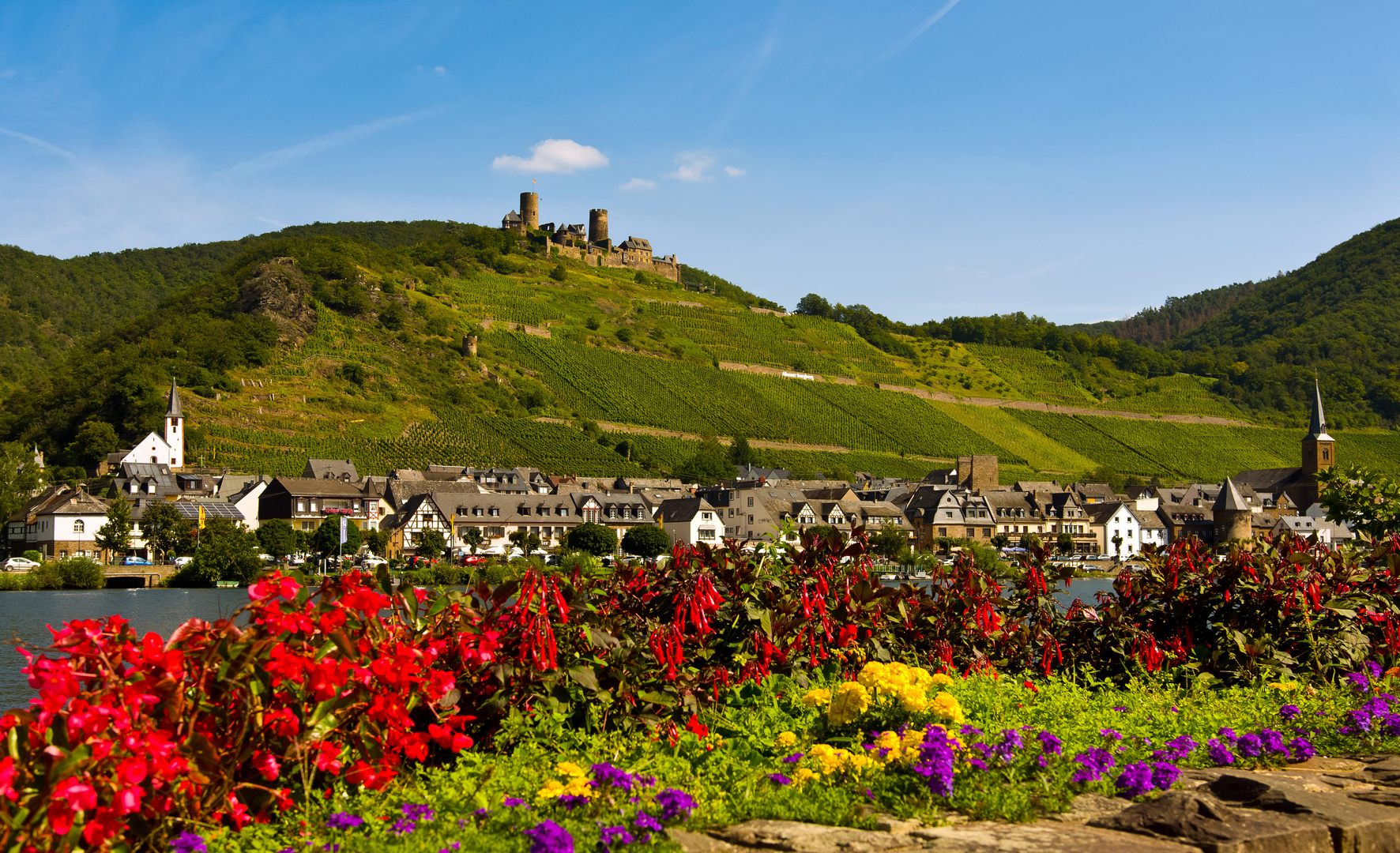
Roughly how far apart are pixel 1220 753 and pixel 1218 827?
1.71 metres

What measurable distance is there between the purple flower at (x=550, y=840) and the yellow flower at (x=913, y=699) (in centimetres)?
254

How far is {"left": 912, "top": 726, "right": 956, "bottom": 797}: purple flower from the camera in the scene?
4.73m

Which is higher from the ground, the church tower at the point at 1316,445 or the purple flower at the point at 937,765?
the church tower at the point at 1316,445

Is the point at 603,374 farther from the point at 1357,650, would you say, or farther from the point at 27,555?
the point at 1357,650

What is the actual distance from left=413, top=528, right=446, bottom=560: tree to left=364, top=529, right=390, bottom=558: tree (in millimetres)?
2598

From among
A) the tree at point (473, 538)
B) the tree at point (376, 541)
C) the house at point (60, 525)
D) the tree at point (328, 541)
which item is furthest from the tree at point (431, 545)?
the house at point (60, 525)

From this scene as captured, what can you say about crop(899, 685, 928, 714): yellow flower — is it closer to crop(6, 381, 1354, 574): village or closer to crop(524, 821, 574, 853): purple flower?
crop(524, 821, 574, 853): purple flower

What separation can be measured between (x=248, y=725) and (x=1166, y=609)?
6990 millimetres

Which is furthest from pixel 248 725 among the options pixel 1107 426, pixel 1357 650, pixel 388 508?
pixel 1107 426

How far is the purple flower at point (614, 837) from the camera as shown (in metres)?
4.03

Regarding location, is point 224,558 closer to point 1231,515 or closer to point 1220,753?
point 1220,753

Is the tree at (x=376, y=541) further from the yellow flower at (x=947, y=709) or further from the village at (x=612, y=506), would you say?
the yellow flower at (x=947, y=709)

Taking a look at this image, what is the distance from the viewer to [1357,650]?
7.87 metres

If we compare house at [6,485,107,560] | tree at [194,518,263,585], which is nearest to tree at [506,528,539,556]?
tree at [194,518,263,585]
